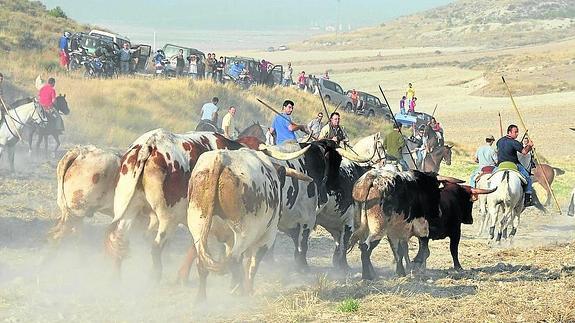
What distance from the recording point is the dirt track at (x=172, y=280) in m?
10.2

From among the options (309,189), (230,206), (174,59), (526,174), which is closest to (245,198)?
(230,206)

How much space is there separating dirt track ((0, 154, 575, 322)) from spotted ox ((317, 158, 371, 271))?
1.05 ft

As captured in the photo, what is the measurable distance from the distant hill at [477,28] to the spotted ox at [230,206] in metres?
117

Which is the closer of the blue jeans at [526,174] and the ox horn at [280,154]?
the ox horn at [280,154]

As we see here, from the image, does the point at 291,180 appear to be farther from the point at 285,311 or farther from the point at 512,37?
the point at 512,37

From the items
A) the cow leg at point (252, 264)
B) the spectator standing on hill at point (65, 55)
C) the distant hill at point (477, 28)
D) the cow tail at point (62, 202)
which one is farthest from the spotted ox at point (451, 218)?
the distant hill at point (477, 28)

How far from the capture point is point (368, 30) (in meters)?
178

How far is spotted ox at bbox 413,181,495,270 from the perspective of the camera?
13.7m

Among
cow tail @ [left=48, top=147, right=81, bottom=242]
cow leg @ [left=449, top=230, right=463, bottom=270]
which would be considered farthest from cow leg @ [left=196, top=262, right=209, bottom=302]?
cow leg @ [left=449, top=230, right=463, bottom=270]

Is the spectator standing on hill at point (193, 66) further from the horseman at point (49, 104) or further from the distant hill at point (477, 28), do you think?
the distant hill at point (477, 28)

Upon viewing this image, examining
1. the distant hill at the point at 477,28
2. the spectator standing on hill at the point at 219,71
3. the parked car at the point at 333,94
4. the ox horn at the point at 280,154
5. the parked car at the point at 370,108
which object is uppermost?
the distant hill at the point at 477,28

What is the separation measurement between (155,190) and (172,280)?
52.6 inches

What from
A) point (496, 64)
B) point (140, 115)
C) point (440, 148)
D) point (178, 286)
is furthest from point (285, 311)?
point (496, 64)

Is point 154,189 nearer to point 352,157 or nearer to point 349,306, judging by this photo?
point 349,306
